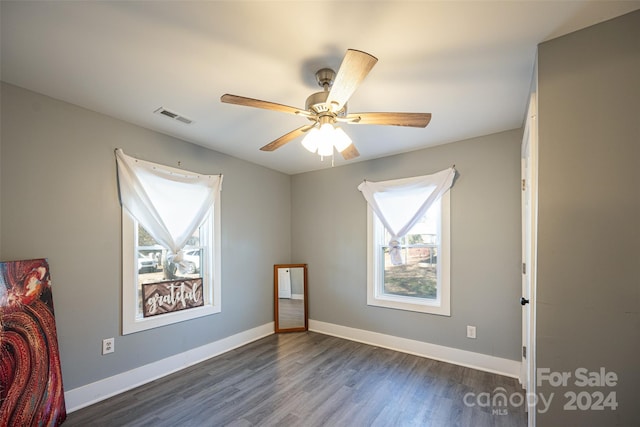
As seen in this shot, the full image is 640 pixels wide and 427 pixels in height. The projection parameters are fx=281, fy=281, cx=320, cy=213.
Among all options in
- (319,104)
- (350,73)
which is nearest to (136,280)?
(319,104)

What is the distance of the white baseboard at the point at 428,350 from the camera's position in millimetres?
2795

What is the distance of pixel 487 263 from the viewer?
9.62 ft

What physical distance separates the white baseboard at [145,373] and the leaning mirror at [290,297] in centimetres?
50

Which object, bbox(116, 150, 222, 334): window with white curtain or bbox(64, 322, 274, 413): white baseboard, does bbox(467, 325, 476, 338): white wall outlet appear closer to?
bbox(64, 322, 274, 413): white baseboard

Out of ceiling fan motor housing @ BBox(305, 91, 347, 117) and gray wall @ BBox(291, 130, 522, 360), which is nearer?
ceiling fan motor housing @ BBox(305, 91, 347, 117)

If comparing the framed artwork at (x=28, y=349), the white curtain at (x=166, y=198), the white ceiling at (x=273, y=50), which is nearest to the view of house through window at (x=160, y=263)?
the white curtain at (x=166, y=198)

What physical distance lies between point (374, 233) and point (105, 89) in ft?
10.1

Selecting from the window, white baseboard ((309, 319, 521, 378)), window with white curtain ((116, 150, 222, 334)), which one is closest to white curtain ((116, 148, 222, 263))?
window with white curtain ((116, 150, 222, 334))

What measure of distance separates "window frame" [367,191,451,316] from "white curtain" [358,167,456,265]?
0.48 feet

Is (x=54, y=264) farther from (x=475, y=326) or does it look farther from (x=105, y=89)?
(x=475, y=326)

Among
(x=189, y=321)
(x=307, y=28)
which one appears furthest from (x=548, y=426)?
(x=189, y=321)

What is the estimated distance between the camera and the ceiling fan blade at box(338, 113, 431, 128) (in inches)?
69.5

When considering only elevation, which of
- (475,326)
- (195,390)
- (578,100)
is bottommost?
(195,390)

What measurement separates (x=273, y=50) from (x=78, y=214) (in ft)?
6.78
